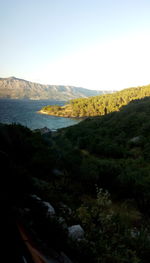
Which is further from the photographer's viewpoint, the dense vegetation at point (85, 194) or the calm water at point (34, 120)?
the calm water at point (34, 120)

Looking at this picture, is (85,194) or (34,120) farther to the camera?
(34,120)

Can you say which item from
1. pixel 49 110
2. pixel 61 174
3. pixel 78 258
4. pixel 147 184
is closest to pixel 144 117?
pixel 147 184

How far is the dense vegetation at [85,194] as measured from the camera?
11.1 ft

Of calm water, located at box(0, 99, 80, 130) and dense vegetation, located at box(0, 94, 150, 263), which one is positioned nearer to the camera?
dense vegetation, located at box(0, 94, 150, 263)

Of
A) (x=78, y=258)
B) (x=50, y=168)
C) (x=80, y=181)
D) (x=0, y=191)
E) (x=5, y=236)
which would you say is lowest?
(x=80, y=181)

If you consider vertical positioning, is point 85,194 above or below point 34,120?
below

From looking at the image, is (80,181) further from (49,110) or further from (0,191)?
(49,110)

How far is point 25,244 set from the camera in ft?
8.09

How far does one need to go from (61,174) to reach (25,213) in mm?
9433

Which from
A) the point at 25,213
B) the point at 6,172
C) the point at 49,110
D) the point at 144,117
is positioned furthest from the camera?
the point at 49,110

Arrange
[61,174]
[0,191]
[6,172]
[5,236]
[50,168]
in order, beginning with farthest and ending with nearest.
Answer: [61,174] → [50,168] → [6,172] → [0,191] → [5,236]

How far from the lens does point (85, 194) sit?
11.8 m

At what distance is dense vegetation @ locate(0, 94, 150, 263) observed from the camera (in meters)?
3.39

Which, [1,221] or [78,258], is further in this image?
[78,258]
